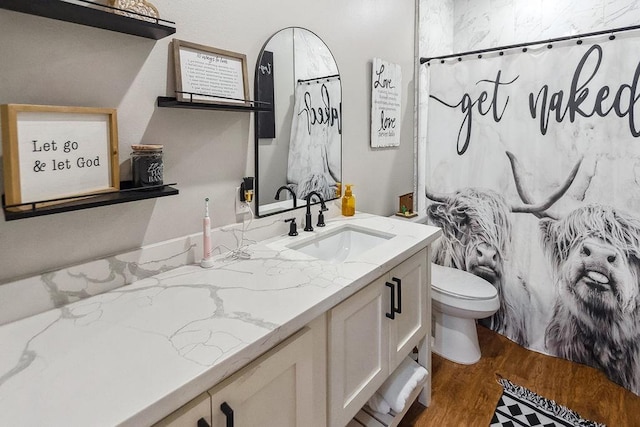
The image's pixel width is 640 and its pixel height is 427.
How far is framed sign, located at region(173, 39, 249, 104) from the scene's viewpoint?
1174 mm

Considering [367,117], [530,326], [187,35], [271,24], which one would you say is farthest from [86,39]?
[530,326]

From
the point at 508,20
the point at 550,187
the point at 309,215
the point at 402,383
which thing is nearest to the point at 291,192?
the point at 309,215

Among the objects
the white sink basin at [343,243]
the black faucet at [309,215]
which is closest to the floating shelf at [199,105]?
the black faucet at [309,215]

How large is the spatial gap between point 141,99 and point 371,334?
1101 mm

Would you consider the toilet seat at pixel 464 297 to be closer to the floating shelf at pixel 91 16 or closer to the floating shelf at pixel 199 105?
the floating shelf at pixel 199 105

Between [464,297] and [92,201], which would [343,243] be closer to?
[464,297]

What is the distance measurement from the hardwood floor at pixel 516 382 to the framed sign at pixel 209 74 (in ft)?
5.45

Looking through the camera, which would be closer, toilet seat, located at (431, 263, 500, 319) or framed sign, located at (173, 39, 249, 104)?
framed sign, located at (173, 39, 249, 104)

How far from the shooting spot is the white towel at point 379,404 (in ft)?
4.84

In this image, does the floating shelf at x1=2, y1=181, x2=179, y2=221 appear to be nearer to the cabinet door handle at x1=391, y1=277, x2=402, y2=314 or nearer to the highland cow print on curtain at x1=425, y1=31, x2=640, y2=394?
the cabinet door handle at x1=391, y1=277, x2=402, y2=314

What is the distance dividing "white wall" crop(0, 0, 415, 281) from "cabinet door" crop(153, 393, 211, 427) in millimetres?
604

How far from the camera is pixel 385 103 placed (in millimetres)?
2189

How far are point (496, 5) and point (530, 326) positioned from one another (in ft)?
7.42

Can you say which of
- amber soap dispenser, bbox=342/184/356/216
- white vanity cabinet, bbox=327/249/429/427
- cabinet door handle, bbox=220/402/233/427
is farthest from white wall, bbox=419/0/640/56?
cabinet door handle, bbox=220/402/233/427
